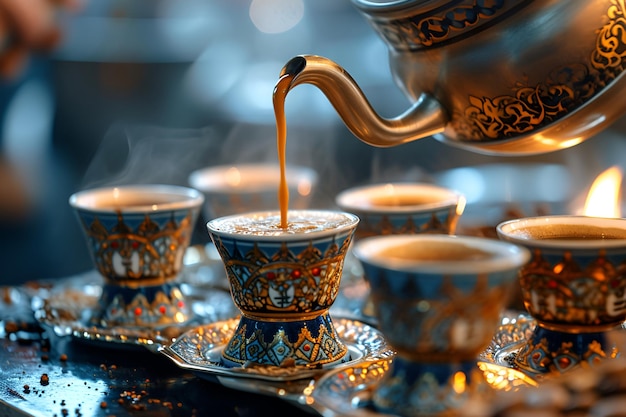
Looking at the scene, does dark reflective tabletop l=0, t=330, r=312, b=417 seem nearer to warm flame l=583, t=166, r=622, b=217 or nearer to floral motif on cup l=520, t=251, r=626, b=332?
floral motif on cup l=520, t=251, r=626, b=332

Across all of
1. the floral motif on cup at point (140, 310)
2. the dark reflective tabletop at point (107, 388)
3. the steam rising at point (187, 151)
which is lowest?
the dark reflective tabletop at point (107, 388)

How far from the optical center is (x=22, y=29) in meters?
2.23

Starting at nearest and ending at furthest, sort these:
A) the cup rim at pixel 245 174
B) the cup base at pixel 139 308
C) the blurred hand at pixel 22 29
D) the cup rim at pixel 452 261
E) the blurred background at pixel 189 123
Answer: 1. the cup rim at pixel 452 261
2. the cup base at pixel 139 308
3. the cup rim at pixel 245 174
4. the blurred hand at pixel 22 29
5. the blurred background at pixel 189 123

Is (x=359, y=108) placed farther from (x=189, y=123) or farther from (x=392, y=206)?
(x=189, y=123)

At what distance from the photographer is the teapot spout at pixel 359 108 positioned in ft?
3.35

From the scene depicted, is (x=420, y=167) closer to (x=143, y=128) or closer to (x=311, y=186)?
(x=143, y=128)

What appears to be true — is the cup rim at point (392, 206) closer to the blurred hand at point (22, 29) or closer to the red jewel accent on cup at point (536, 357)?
the red jewel accent on cup at point (536, 357)

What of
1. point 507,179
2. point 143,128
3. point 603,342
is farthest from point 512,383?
point 143,128

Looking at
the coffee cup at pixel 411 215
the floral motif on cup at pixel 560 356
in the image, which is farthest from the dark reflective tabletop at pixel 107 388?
the coffee cup at pixel 411 215

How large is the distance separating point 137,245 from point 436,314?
60cm

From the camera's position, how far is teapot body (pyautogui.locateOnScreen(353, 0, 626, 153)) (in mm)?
1000

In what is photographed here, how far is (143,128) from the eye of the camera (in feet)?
9.82

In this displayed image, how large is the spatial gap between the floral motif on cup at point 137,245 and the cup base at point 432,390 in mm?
534

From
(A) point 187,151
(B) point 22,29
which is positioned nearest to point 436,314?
(B) point 22,29
